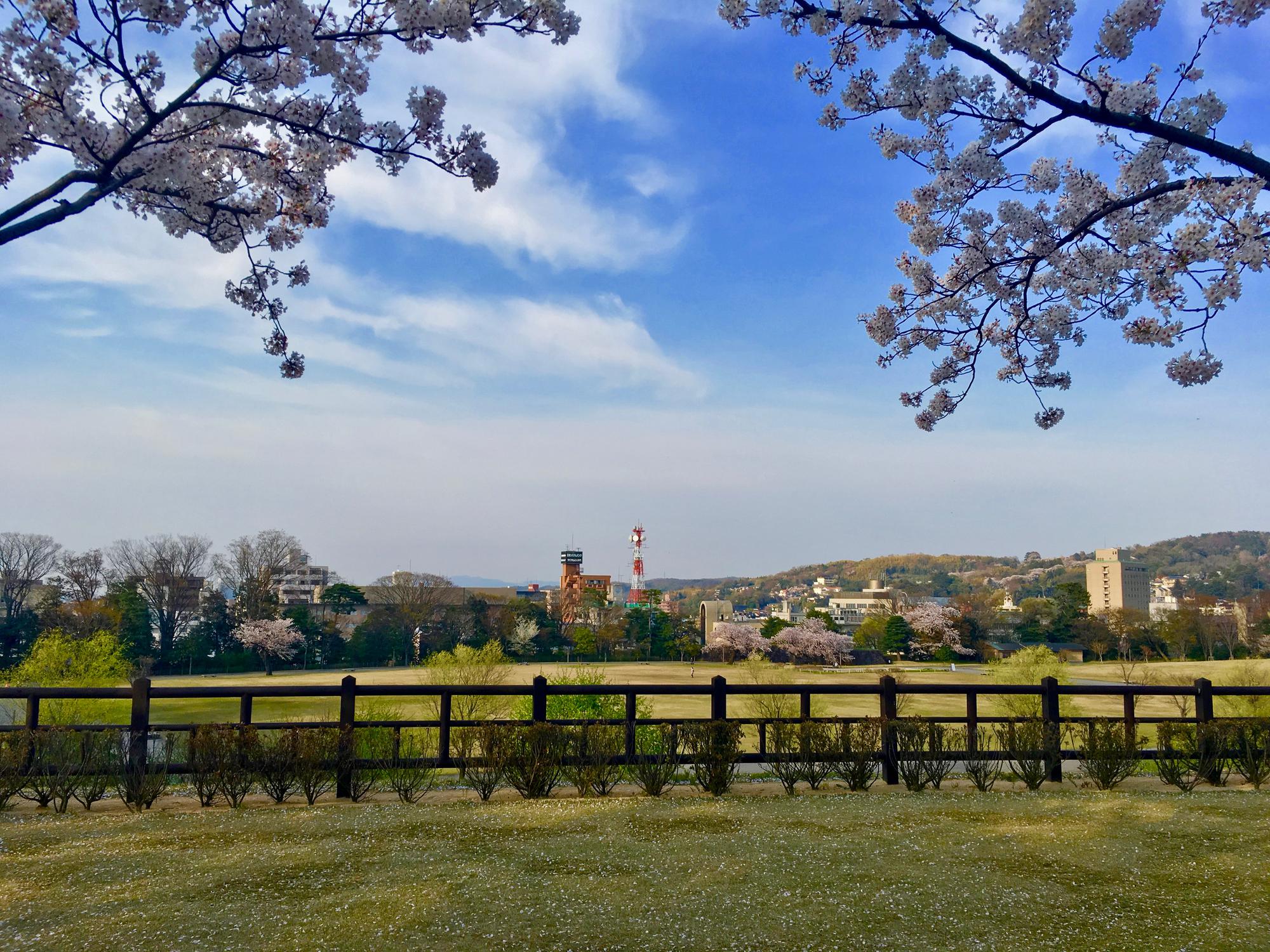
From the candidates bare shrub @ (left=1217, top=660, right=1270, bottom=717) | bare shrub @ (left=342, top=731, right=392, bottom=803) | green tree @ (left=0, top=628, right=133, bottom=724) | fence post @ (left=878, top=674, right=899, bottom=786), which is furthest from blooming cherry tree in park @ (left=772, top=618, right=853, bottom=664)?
bare shrub @ (left=342, top=731, right=392, bottom=803)

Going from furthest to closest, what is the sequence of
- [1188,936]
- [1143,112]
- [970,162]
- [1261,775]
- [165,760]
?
[1261,775] → [165,760] → [970,162] → [1143,112] → [1188,936]

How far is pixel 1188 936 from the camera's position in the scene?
4.12 metres

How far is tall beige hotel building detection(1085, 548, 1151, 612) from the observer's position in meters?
134

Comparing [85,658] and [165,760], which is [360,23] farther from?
[85,658]

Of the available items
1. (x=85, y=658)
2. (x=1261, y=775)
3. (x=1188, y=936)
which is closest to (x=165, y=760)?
(x=1188, y=936)

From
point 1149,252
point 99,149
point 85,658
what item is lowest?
point 85,658

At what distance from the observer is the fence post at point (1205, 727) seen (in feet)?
28.3

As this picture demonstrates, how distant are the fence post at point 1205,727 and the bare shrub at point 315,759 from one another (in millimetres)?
8734

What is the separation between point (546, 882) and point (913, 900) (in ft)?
6.94

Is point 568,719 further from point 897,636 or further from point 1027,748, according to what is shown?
point 897,636

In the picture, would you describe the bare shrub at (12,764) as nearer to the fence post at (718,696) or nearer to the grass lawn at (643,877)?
the grass lawn at (643,877)

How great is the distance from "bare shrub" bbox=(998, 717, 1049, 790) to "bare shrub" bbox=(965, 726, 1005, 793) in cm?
18

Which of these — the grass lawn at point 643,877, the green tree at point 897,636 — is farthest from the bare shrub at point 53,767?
the green tree at point 897,636

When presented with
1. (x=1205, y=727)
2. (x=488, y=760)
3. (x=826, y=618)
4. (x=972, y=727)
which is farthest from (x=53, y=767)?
(x=826, y=618)
